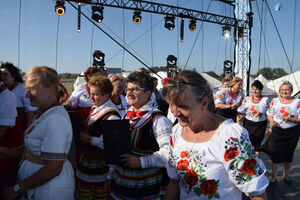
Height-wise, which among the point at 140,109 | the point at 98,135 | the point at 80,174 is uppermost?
the point at 140,109

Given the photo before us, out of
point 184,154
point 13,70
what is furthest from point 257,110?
point 13,70

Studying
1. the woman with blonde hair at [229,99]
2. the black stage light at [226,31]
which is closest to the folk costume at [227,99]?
the woman with blonde hair at [229,99]

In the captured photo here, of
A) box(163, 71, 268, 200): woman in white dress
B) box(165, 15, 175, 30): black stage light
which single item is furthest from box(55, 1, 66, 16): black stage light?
box(163, 71, 268, 200): woman in white dress

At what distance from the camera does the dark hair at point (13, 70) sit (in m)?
2.80

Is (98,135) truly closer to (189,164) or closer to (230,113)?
(189,164)

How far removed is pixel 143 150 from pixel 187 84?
2.64 ft

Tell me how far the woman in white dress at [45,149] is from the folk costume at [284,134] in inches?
133

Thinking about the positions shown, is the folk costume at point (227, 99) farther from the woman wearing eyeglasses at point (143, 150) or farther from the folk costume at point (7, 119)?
the folk costume at point (7, 119)

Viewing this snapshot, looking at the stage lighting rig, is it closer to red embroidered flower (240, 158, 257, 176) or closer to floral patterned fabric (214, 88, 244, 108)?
floral patterned fabric (214, 88, 244, 108)

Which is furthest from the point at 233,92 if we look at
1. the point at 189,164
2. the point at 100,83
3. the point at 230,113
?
the point at 189,164

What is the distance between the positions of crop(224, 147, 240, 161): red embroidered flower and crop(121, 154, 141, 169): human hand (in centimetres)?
75

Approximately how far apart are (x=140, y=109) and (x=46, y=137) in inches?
28.0

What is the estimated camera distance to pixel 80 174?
2051 mm

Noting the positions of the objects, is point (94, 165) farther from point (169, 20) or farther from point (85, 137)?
point (169, 20)
